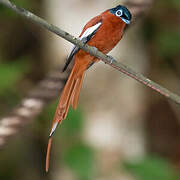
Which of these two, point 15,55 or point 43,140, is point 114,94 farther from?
point 15,55

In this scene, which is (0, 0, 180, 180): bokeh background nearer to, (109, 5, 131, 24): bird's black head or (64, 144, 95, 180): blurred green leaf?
(64, 144, 95, 180): blurred green leaf

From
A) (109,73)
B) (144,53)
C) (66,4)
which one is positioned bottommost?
(109,73)

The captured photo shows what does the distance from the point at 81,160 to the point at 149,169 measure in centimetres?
37

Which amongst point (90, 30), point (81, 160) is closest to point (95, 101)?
point (81, 160)

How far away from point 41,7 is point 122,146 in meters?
1.27

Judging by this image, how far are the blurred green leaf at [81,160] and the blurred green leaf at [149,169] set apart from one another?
22cm

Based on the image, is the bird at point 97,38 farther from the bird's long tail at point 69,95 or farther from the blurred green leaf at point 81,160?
the blurred green leaf at point 81,160

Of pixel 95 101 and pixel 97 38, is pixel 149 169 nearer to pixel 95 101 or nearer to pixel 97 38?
pixel 95 101

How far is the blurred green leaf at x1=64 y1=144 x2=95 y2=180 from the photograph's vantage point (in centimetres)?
235

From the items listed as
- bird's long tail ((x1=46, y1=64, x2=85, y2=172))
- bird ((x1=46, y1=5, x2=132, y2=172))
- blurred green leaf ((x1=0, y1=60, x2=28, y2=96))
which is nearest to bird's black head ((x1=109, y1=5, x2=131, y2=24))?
bird ((x1=46, y1=5, x2=132, y2=172))

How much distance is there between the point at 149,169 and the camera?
7.95 feet

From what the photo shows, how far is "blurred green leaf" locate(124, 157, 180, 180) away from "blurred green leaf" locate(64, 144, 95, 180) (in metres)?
0.22

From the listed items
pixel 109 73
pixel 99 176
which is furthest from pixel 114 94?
pixel 99 176

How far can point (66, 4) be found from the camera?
2.81m
